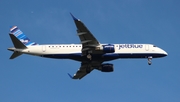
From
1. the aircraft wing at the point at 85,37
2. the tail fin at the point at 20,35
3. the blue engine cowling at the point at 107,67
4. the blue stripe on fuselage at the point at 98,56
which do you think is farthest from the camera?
the blue engine cowling at the point at 107,67

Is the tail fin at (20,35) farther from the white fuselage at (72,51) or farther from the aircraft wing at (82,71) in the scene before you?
the aircraft wing at (82,71)

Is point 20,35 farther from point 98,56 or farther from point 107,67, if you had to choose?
point 107,67

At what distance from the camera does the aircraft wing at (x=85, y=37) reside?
7219cm

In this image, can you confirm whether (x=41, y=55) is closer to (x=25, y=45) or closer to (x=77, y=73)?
(x=25, y=45)

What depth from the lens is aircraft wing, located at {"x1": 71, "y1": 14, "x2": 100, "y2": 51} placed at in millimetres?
72188

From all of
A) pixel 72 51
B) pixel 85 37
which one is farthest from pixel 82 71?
pixel 85 37

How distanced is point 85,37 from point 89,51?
14.1ft

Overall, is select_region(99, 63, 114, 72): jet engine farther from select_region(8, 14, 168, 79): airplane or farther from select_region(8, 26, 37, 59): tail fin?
select_region(8, 26, 37, 59): tail fin

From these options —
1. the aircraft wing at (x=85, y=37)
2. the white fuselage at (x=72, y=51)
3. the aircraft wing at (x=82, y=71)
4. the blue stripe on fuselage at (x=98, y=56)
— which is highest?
the aircraft wing at (x=85, y=37)

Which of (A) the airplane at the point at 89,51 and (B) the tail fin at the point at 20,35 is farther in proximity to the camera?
(B) the tail fin at the point at 20,35

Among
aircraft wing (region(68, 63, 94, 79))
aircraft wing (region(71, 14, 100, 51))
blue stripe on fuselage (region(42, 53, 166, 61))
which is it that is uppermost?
aircraft wing (region(71, 14, 100, 51))

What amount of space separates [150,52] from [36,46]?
74.5 ft

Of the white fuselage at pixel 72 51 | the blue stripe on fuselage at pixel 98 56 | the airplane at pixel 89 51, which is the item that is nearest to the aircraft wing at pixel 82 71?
the airplane at pixel 89 51

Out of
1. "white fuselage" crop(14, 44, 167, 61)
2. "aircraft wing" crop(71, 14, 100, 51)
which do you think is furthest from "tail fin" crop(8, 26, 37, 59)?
"aircraft wing" crop(71, 14, 100, 51)
